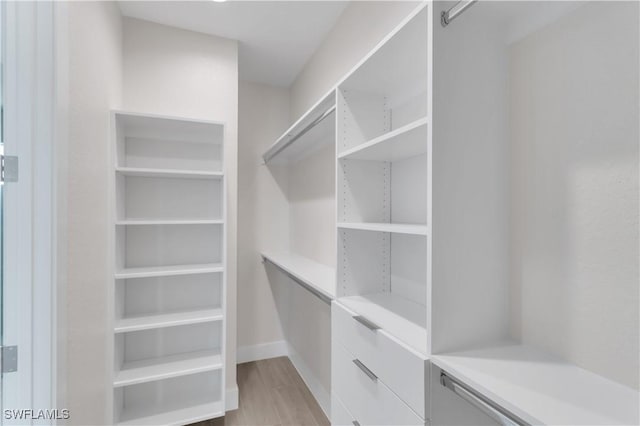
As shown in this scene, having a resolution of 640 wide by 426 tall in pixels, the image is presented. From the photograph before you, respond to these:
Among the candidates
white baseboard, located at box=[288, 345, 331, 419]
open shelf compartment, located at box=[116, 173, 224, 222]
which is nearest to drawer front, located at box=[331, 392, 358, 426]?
white baseboard, located at box=[288, 345, 331, 419]

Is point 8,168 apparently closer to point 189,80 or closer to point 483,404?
point 189,80

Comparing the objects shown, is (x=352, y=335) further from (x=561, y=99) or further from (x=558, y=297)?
(x=561, y=99)

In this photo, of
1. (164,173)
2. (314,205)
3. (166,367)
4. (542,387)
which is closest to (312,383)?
(166,367)

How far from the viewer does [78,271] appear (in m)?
1.30

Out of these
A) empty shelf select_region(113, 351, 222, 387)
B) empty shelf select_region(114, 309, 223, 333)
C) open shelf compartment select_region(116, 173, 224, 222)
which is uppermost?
open shelf compartment select_region(116, 173, 224, 222)

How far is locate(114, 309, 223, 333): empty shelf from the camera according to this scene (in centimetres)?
176

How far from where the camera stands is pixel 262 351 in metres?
2.91

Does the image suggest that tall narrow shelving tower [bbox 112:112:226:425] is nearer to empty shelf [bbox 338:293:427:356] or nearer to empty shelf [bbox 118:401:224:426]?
empty shelf [bbox 118:401:224:426]

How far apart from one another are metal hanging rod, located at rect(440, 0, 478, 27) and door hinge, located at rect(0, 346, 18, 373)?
1.76 metres

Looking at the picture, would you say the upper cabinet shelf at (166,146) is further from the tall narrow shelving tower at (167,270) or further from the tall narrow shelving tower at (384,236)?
the tall narrow shelving tower at (384,236)

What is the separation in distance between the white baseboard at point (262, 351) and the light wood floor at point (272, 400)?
69 millimetres

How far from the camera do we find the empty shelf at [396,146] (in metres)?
0.88

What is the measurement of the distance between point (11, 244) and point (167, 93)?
1.51m

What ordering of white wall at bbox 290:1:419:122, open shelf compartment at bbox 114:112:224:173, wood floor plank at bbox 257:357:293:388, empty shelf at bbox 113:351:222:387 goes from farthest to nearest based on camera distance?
wood floor plank at bbox 257:357:293:388 < open shelf compartment at bbox 114:112:224:173 < empty shelf at bbox 113:351:222:387 < white wall at bbox 290:1:419:122
